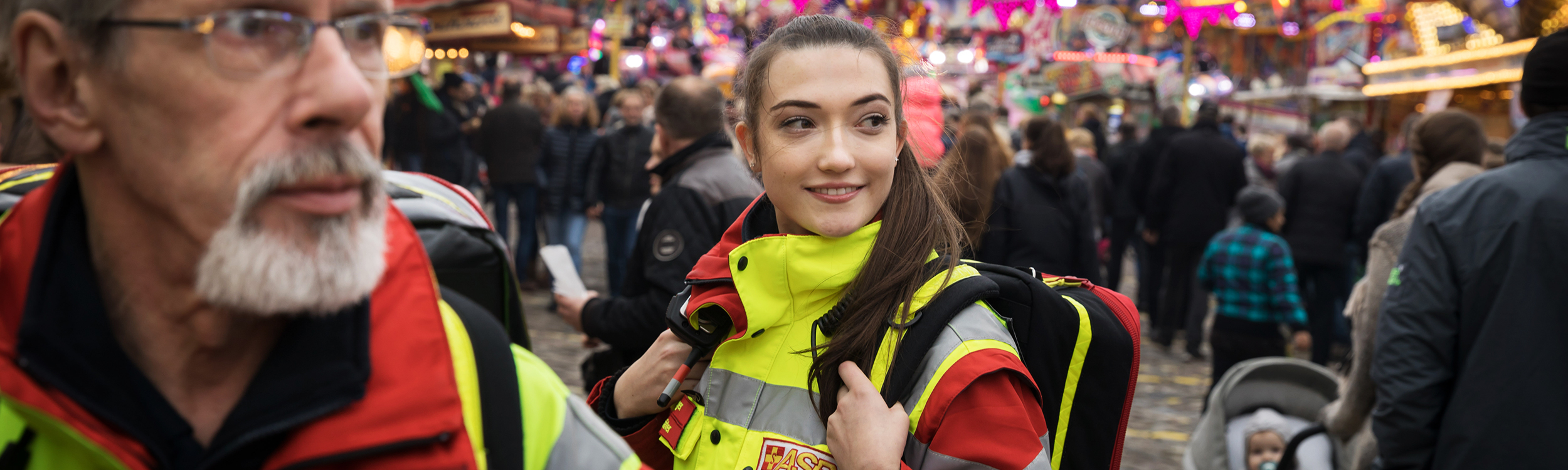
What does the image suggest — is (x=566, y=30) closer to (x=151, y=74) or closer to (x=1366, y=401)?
(x=1366, y=401)

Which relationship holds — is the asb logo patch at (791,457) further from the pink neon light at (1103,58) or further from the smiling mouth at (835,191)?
the pink neon light at (1103,58)

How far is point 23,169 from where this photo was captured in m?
1.82

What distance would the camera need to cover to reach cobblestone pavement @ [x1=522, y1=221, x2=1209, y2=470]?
5.27 meters

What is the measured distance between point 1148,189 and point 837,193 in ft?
25.7

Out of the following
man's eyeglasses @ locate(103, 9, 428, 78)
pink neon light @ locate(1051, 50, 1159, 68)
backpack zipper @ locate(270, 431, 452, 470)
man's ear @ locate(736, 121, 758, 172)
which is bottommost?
pink neon light @ locate(1051, 50, 1159, 68)

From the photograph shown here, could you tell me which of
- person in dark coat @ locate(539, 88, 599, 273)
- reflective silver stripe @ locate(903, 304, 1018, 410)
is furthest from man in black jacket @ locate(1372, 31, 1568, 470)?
person in dark coat @ locate(539, 88, 599, 273)

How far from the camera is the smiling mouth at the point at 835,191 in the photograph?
1673 mm

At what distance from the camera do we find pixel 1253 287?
5691 mm

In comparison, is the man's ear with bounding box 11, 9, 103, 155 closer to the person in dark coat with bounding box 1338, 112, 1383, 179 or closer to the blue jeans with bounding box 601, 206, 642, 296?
the blue jeans with bounding box 601, 206, 642, 296

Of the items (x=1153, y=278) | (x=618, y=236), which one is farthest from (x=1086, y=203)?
(x=618, y=236)

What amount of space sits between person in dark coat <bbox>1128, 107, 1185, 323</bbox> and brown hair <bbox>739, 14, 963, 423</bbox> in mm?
7350

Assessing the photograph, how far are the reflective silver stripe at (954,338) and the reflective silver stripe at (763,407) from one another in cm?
15

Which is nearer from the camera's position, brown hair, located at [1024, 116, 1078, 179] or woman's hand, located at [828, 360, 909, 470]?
woman's hand, located at [828, 360, 909, 470]

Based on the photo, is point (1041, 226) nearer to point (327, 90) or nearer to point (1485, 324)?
point (1485, 324)
